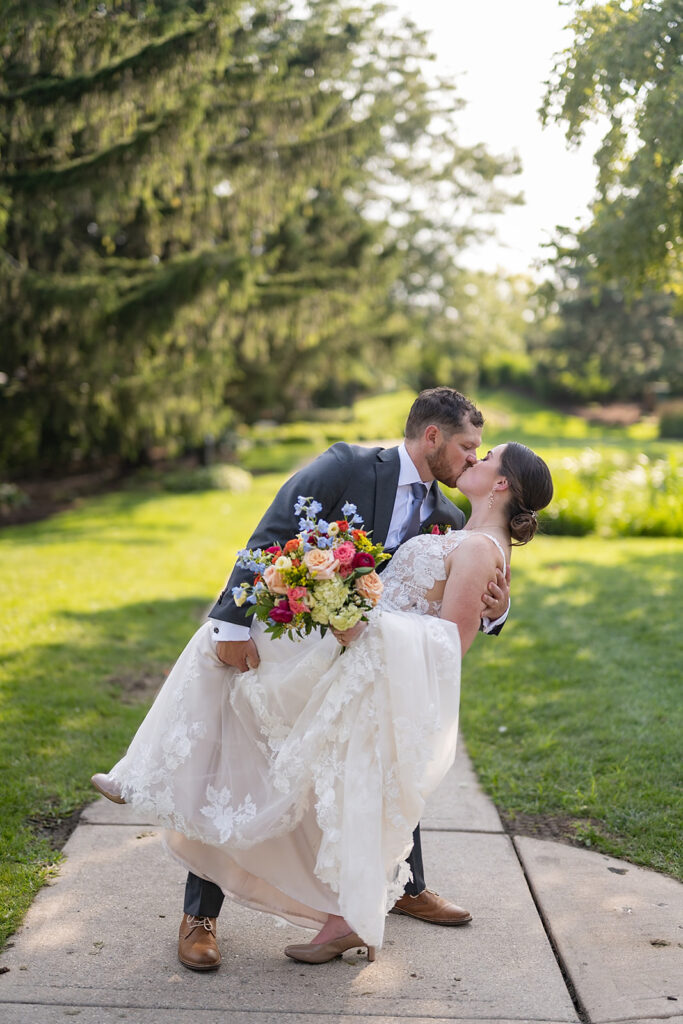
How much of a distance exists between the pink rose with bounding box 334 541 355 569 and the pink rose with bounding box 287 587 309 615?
14 centimetres

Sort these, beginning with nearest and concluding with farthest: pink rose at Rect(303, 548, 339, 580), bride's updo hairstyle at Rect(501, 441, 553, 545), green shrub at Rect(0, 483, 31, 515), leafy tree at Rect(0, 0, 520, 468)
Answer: pink rose at Rect(303, 548, 339, 580), bride's updo hairstyle at Rect(501, 441, 553, 545), leafy tree at Rect(0, 0, 520, 468), green shrub at Rect(0, 483, 31, 515)

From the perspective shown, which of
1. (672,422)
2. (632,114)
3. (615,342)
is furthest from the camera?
(615,342)

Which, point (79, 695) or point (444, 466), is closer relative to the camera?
point (444, 466)

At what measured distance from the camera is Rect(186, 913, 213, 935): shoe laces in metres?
3.36

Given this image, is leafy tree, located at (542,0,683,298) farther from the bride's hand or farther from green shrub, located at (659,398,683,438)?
green shrub, located at (659,398,683,438)

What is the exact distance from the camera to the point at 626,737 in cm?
559

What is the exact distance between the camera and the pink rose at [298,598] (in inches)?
114

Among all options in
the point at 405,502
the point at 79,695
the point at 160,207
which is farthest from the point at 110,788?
the point at 160,207

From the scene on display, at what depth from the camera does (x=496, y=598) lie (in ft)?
11.0

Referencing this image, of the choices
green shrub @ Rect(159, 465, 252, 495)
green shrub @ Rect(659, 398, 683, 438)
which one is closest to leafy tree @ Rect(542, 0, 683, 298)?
green shrub @ Rect(159, 465, 252, 495)

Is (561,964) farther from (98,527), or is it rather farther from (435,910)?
(98,527)

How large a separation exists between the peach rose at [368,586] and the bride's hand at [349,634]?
0.13 meters

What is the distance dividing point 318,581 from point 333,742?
1.91 feet

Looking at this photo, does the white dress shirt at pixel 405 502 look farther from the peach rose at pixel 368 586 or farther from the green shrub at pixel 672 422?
the green shrub at pixel 672 422
